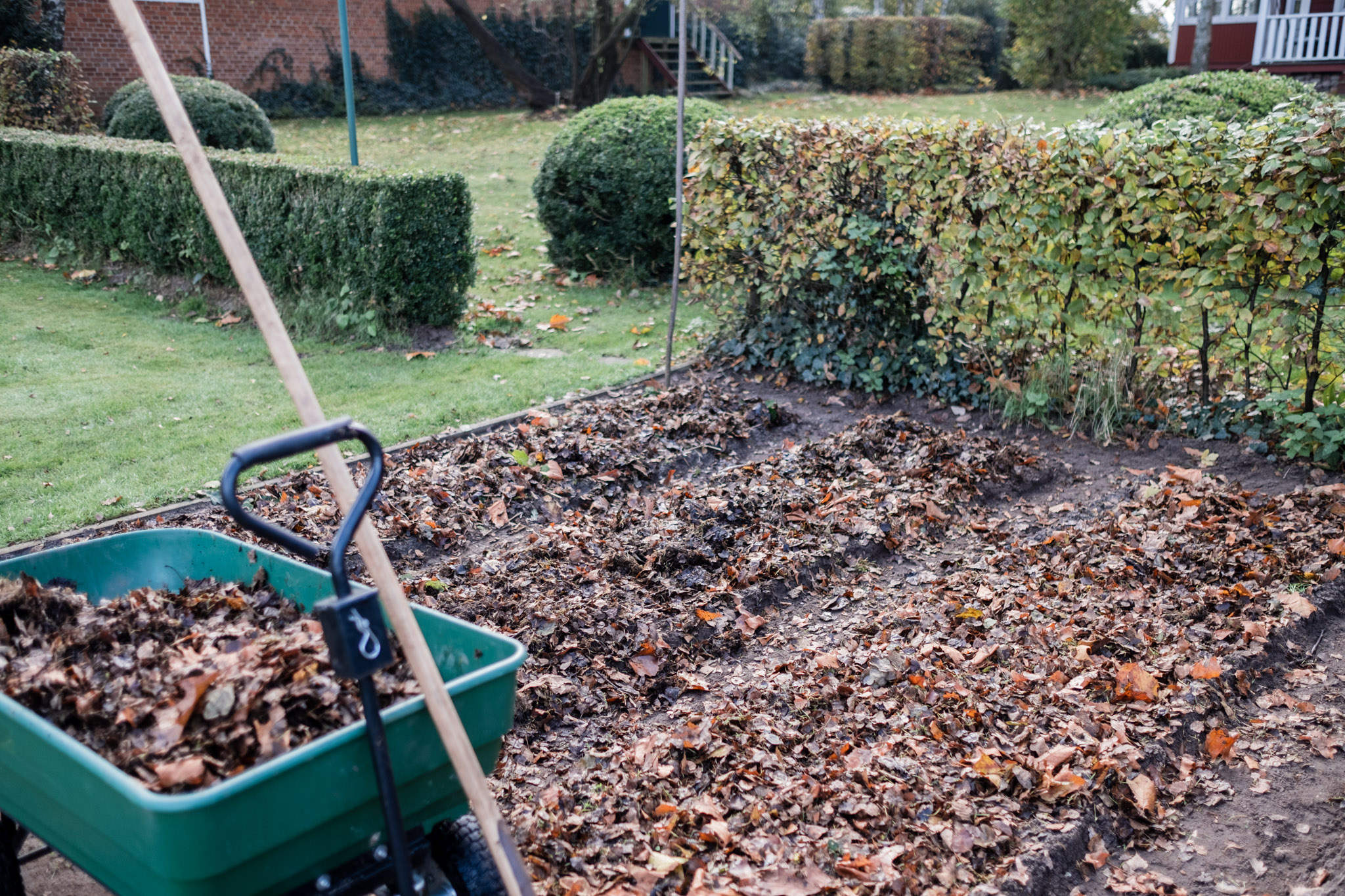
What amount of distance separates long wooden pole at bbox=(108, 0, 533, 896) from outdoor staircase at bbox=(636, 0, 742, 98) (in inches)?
868

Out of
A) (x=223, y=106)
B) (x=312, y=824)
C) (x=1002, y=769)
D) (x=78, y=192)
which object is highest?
(x=223, y=106)

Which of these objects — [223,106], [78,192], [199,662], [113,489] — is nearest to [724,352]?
[113,489]

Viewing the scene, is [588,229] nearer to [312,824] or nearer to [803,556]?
[803,556]

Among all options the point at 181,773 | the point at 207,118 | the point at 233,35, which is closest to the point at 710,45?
the point at 233,35

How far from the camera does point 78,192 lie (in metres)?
10.5

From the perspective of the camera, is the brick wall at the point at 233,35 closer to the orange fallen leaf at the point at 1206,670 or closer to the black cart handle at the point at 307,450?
the black cart handle at the point at 307,450

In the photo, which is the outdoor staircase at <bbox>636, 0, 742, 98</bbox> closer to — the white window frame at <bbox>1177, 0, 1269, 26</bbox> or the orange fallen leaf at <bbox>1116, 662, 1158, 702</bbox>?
the white window frame at <bbox>1177, 0, 1269, 26</bbox>

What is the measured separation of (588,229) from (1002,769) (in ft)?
26.5

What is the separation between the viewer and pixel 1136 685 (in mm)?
3672

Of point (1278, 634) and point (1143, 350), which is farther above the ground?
point (1143, 350)

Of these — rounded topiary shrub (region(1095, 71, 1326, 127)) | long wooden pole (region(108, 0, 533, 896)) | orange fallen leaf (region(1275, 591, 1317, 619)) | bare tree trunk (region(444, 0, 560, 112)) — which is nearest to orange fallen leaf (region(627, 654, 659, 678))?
long wooden pole (region(108, 0, 533, 896))

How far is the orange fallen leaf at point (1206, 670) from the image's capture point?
3740 millimetres

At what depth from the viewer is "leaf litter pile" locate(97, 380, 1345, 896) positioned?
9.91ft

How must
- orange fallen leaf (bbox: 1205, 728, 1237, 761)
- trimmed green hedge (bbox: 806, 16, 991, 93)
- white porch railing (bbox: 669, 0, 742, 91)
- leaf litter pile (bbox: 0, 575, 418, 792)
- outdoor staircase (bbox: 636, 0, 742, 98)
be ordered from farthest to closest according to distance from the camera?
trimmed green hedge (bbox: 806, 16, 991, 93)
white porch railing (bbox: 669, 0, 742, 91)
outdoor staircase (bbox: 636, 0, 742, 98)
orange fallen leaf (bbox: 1205, 728, 1237, 761)
leaf litter pile (bbox: 0, 575, 418, 792)
